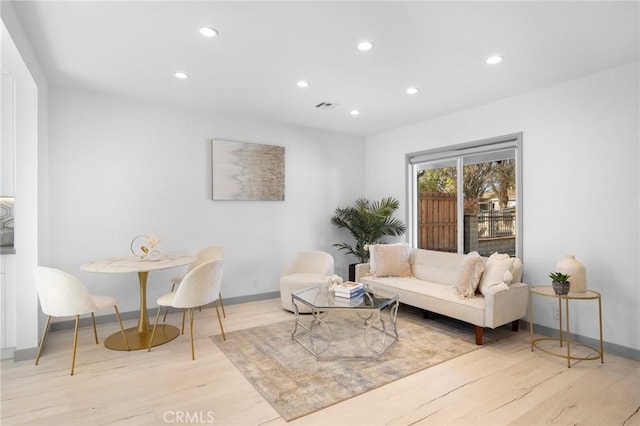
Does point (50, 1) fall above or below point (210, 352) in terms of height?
above

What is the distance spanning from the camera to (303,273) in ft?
15.4

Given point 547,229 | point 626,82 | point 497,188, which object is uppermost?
point 626,82

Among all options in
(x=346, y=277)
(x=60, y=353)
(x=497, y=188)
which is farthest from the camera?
(x=346, y=277)

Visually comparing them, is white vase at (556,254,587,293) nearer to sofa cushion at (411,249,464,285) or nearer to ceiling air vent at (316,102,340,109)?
sofa cushion at (411,249,464,285)

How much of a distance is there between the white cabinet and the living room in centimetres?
12

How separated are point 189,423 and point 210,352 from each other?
1.05m

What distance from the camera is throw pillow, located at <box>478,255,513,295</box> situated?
3474 mm

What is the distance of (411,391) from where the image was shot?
2508 millimetres

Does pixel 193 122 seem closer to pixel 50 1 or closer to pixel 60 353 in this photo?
pixel 50 1

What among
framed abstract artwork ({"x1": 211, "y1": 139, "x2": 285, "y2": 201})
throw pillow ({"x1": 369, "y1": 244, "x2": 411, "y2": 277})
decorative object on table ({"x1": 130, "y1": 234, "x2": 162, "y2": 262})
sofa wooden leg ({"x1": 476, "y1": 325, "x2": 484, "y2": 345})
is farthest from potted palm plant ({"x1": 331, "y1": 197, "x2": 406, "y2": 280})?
decorative object on table ({"x1": 130, "y1": 234, "x2": 162, "y2": 262})

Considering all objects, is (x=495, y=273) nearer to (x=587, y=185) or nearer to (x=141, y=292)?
(x=587, y=185)

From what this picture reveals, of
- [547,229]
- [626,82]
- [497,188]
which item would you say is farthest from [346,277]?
[626,82]

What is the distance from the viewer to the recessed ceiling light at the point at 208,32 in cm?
251

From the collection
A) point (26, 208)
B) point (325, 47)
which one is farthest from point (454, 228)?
point (26, 208)
